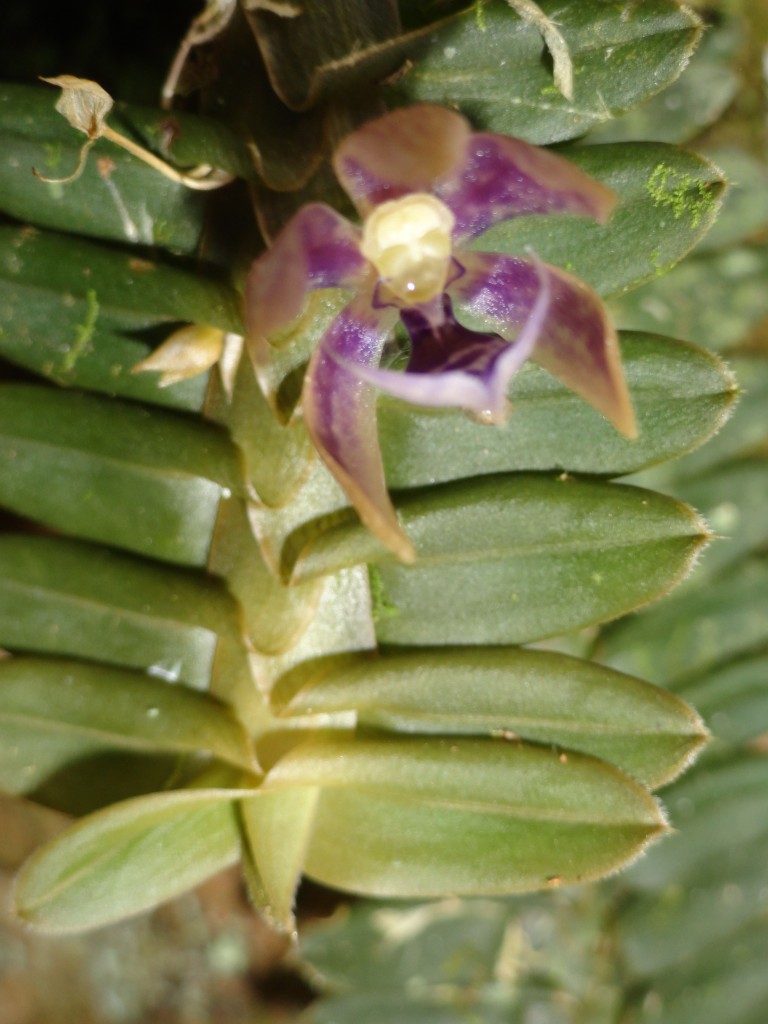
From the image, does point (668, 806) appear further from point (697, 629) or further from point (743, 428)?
point (743, 428)

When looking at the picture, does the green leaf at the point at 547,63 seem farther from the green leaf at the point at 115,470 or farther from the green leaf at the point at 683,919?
the green leaf at the point at 683,919

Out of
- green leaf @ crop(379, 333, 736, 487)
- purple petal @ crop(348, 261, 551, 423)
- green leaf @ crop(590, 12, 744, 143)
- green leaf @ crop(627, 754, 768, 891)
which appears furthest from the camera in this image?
green leaf @ crop(627, 754, 768, 891)

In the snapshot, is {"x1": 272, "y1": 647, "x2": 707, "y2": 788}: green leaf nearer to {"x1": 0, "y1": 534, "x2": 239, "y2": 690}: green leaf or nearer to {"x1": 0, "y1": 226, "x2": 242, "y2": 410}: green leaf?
{"x1": 0, "y1": 534, "x2": 239, "y2": 690}: green leaf

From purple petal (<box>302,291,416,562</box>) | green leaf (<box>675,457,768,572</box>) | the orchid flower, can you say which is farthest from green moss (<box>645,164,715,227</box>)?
green leaf (<box>675,457,768,572</box>)

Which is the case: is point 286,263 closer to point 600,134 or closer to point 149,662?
point 149,662

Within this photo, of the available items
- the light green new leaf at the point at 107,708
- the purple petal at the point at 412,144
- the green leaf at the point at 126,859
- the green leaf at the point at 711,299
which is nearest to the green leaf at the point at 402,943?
the green leaf at the point at 126,859
